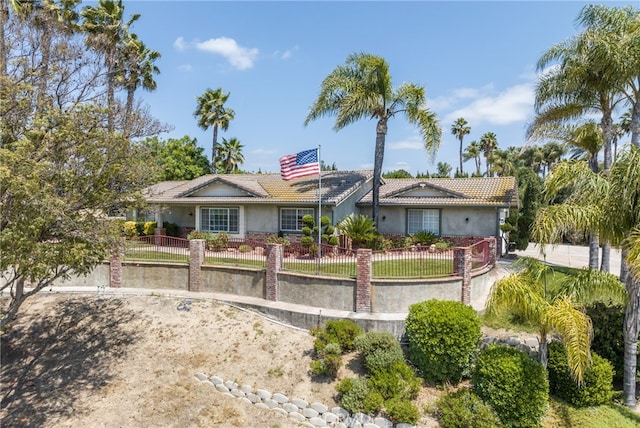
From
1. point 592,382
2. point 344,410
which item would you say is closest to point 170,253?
point 344,410

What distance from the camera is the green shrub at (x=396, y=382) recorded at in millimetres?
10617

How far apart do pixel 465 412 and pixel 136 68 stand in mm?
29258

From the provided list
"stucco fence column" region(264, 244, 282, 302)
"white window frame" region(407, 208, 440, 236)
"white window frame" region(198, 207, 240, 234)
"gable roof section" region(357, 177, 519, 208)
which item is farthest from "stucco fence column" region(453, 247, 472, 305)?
"white window frame" region(198, 207, 240, 234)

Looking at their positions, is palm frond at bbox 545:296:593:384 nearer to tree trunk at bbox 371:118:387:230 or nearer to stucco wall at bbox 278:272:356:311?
stucco wall at bbox 278:272:356:311

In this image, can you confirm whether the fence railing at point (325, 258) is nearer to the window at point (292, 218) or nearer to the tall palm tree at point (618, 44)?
the window at point (292, 218)

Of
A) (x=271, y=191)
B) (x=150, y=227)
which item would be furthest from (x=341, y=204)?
(x=150, y=227)

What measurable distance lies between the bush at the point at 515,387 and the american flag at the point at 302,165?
11156 mm

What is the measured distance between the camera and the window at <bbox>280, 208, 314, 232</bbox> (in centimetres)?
2269

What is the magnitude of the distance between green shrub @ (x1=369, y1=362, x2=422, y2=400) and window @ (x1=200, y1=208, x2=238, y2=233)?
15253mm

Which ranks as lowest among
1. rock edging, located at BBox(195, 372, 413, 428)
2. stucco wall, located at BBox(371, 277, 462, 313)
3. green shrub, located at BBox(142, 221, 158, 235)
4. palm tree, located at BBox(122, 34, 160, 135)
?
rock edging, located at BBox(195, 372, 413, 428)

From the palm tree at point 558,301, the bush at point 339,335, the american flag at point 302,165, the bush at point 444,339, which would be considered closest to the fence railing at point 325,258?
the bush at point 339,335

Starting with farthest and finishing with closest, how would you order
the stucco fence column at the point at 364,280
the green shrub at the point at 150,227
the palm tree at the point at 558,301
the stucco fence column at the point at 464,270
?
the green shrub at the point at 150,227 → the stucco fence column at the point at 464,270 → the stucco fence column at the point at 364,280 → the palm tree at the point at 558,301

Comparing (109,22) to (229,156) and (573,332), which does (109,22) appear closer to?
(229,156)

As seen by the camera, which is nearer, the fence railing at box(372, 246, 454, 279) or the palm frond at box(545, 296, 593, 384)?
the palm frond at box(545, 296, 593, 384)
